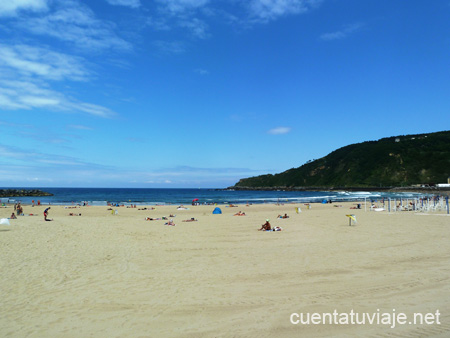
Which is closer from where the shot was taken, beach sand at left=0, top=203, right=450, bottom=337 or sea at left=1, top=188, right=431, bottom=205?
beach sand at left=0, top=203, right=450, bottom=337

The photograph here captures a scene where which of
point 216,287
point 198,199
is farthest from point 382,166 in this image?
point 216,287

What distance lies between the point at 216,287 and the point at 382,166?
152m

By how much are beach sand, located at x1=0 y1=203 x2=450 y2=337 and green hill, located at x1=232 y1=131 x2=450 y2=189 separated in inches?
5191

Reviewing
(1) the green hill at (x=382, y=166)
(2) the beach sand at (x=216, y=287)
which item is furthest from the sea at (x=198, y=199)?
(2) the beach sand at (x=216, y=287)

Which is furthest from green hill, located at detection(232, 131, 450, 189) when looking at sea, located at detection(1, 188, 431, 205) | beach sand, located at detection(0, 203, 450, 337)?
beach sand, located at detection(0, 203, 450, 337)

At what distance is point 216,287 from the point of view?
24.3ft

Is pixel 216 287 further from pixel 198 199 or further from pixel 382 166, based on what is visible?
pixel 382 166

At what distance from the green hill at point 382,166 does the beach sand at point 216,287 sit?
131847mm

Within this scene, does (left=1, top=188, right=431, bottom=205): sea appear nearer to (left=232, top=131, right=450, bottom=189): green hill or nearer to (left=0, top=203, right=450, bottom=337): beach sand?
(left=232, top=131, right=450, bottom=189): green hill

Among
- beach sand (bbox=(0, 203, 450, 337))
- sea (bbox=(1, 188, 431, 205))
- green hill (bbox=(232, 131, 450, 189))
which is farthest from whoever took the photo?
green hill (bbox=(232, 131, 450, 189))

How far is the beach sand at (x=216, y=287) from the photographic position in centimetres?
533

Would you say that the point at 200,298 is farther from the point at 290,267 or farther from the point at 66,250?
the point at 66,250

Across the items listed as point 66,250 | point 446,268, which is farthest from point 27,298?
point 446,268

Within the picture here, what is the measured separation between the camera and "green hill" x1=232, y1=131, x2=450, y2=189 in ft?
414
